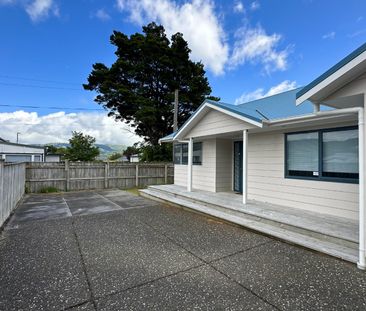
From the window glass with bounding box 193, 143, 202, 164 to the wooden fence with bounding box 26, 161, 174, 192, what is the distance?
4.72m

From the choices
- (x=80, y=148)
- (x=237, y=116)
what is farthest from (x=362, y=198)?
(x=80, y=148)

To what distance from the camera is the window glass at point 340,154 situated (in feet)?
15.5

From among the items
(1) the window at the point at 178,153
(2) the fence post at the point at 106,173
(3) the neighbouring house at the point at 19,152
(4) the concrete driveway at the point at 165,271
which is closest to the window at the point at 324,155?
(4) the concrete driveway at the point at 165,271

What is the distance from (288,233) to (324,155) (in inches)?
91.9

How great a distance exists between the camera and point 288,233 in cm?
429

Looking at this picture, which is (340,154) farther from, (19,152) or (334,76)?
(19,152)

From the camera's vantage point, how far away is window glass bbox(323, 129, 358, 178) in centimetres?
472

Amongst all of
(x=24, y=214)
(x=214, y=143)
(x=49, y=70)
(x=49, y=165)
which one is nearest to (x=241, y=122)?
(x=214, y=143)

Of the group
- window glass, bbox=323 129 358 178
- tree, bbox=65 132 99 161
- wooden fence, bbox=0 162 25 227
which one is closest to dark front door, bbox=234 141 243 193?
window glass, bbox=323 129 358 178

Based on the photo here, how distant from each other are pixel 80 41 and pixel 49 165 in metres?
9.43

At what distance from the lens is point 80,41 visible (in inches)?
578

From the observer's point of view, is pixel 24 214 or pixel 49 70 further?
pixel 49 70

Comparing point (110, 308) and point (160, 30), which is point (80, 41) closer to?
point (160, 30)

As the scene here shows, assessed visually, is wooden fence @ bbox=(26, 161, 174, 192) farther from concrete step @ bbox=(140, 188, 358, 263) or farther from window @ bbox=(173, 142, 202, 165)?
concrete step @ bbox=(140, 188, 358, 263)
